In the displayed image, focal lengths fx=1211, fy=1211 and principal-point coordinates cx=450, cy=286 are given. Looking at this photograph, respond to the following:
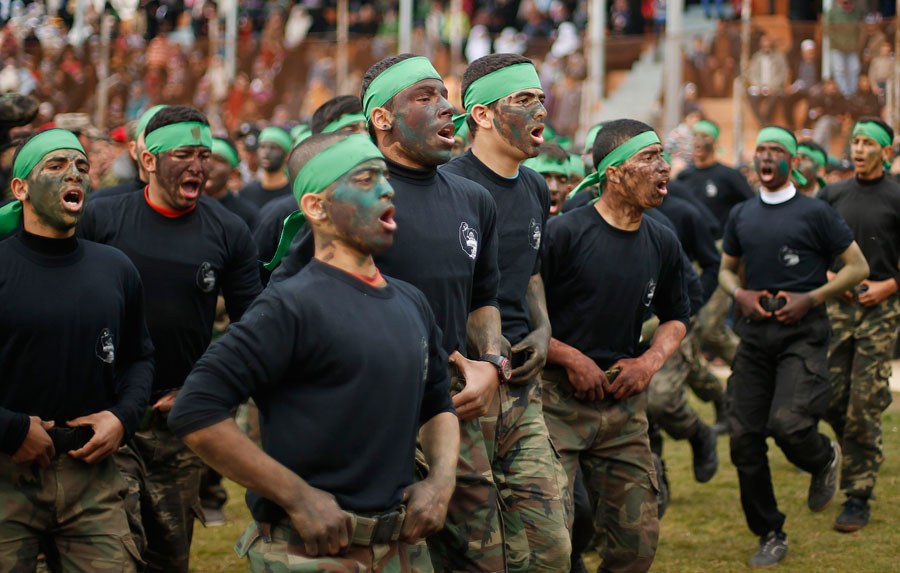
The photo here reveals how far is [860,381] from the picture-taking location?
355 inches

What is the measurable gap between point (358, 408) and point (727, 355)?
26.2 feet

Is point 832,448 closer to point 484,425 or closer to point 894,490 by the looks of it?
point 894,490

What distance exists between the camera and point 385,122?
507 centimetres

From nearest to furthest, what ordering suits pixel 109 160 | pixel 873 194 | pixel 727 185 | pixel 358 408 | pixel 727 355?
1. pixel 358 408
2. pixel 873 194
3. pixel 727 355
4. pixel 727 185
5. pixel 109 160

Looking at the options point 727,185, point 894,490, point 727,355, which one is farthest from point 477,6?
point 894,490

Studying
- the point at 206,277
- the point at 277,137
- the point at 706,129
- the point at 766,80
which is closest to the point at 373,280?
the point at 206,277

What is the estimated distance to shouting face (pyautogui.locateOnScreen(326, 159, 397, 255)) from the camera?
13.0ft

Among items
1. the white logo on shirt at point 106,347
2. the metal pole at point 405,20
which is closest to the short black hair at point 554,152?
the white logo on shirt at point 106,347

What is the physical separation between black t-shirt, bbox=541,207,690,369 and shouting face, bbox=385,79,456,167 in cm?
151

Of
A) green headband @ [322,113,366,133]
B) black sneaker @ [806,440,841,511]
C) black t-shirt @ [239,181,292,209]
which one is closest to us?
green headband @ [322,113,366,133]

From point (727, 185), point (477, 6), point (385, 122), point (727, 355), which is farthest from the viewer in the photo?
point (477, 6)

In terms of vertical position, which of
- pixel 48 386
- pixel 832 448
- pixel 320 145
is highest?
pixel 320 145

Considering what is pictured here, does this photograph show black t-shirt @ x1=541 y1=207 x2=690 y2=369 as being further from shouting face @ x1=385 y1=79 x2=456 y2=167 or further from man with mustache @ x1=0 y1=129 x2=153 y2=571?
man with mustache @ x1=0 y1=129 x2=153 y2=571

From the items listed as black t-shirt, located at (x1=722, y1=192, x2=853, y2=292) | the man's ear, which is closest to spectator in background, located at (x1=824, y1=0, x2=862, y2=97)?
black t-shirt, located at (x1=722, y1=192, x2=853, y2=292)
